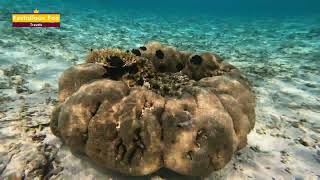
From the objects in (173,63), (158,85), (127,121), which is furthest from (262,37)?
(127,121)

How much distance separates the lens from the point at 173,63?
5438 mm

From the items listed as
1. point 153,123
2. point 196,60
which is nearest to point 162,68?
point 196,60

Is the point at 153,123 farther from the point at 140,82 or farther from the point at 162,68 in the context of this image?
the point at 162,68

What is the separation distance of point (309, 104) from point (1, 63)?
8190mm

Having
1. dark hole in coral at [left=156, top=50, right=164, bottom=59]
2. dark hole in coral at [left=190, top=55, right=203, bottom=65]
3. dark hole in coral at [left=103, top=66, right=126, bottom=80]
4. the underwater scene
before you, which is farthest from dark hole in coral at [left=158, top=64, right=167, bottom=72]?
dark hole in coral at [left=103, top=66, right=126, bottom=80]

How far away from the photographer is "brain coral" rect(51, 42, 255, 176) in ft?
11.6

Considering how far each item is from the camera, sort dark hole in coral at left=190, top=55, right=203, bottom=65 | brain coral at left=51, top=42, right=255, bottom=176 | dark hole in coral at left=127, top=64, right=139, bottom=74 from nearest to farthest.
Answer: brain coral at left=51, top=42, right=255, bottom=176
dark hole in coral at left=127, top=64, right=139, bottom=74
dark hole in coral at left=190, top=55, right=203, bottom=65

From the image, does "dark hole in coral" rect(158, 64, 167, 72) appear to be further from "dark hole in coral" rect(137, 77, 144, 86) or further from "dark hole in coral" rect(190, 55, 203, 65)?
"dark hole in coral" rect(137, 77, 144, 86)

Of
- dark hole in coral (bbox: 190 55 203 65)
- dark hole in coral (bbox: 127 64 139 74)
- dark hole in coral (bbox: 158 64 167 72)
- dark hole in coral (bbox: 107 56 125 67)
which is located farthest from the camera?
dark hole in coral (bbox: 158 64 167 72)

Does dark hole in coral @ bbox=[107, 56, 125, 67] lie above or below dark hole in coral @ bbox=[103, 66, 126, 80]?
above

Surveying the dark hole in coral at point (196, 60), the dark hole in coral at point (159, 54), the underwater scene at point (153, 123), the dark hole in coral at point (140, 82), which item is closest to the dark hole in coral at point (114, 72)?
the underwater scene at point (153, 123)

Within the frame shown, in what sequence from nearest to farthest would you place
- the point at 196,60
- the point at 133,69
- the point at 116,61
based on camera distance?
the point at 116,61
the point at 133,69
the point at 196,60

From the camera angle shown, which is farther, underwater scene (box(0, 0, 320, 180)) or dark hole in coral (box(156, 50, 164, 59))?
dark hole in coral (box(156, 50, 164, 59))

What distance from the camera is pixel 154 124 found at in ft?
11.8
